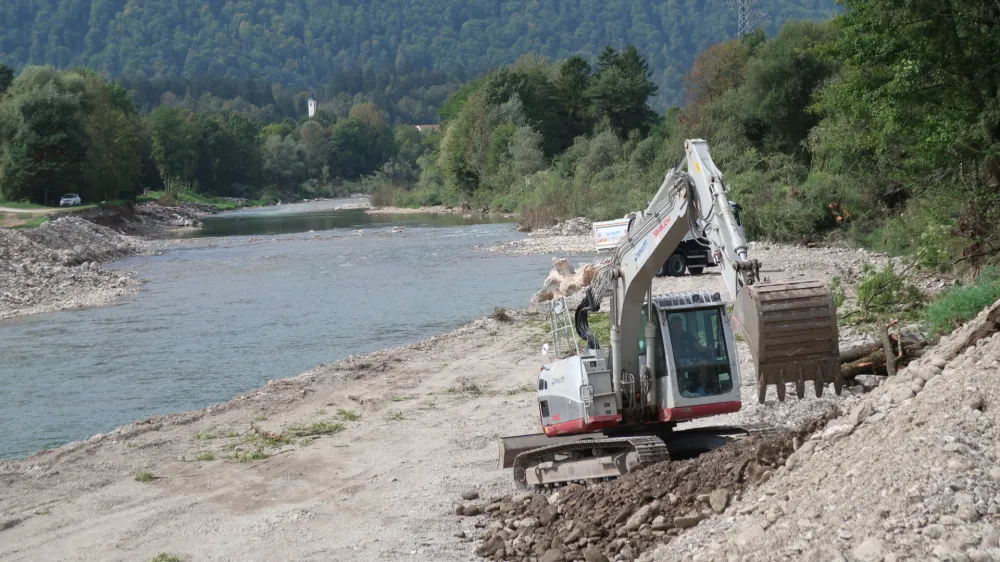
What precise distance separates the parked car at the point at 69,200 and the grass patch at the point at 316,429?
6449 cm

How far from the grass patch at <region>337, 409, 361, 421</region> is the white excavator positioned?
626 centimetres

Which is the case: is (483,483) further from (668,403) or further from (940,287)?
(940,287)

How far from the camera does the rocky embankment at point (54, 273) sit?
124 feet

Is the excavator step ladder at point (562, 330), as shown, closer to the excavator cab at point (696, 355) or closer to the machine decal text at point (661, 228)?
the excavator cab at point (696, 355)

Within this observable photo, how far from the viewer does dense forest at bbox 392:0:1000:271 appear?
2309 centimetres

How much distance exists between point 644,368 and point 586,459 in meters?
1.33

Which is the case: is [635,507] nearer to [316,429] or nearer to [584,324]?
[584,324]

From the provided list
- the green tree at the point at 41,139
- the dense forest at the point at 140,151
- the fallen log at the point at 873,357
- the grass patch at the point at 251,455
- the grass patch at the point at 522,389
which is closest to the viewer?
the fallen log at the point at 873,357

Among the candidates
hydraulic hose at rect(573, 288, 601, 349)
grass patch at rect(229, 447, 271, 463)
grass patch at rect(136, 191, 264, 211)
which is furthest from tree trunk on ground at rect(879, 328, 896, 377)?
grass patch at rect(136, 191, 264, 211)

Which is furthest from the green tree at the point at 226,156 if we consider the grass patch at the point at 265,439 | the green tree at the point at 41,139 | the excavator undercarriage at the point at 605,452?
the excavator undercarriage at the point at 605,452

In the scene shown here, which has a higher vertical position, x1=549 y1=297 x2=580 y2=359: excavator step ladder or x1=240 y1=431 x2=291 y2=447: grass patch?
x1=549 y1=297 x2=580 y2=359: excavator step ladder

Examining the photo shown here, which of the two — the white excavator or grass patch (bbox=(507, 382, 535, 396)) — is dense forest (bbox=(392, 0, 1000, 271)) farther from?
the white excavator

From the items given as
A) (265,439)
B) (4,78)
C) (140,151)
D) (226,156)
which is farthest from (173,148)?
(265,439)

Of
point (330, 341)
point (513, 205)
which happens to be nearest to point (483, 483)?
point (330, 341)
